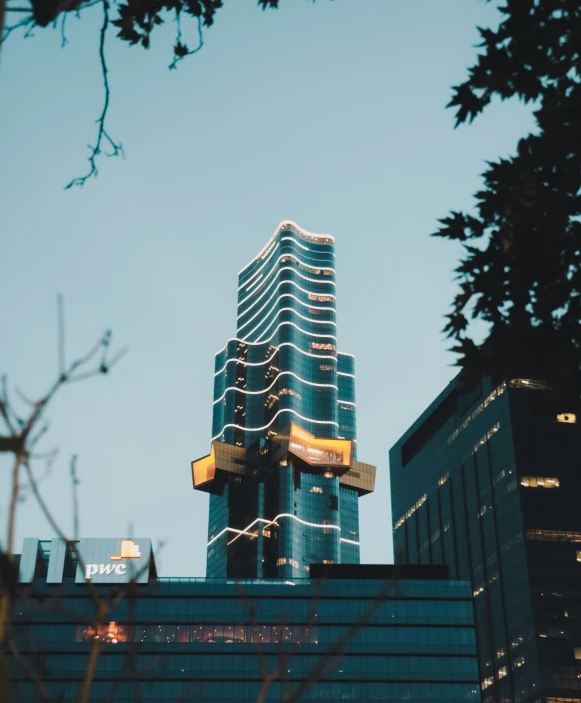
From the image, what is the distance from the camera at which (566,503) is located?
477 feet

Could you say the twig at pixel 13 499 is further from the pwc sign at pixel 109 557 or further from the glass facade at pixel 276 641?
the pwc sign at pixel 109 557

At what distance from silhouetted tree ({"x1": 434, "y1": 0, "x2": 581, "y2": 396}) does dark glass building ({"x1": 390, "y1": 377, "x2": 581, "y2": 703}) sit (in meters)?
107

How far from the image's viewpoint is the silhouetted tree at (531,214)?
45.5ft

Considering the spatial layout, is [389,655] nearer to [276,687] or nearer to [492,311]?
[276,687]

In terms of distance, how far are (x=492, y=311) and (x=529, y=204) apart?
7.56 feet

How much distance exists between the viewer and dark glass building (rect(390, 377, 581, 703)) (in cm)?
13138

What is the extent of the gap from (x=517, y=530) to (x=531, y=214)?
5503 inches

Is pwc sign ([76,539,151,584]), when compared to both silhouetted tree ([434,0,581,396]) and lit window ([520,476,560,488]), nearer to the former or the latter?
lit window ([520,476,560,488])

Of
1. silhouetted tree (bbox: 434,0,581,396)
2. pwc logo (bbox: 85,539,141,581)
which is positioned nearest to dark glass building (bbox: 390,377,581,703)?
pwc logo (bbox: 85,539,141,581)

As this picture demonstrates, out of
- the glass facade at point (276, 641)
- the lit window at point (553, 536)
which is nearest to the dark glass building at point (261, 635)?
the glass facade at point (276, 641)

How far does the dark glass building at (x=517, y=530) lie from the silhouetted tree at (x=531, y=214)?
10704cm

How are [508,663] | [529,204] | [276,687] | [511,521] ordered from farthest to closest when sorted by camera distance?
[511,521] < [508,663] < [276,687] < [529,204]

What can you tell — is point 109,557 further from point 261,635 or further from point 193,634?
point 261,635

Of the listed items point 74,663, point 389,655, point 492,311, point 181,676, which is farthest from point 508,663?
point 492,311
